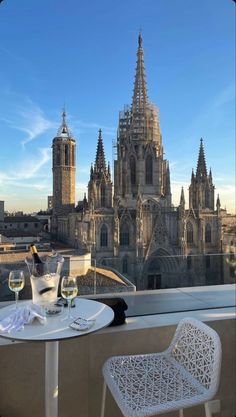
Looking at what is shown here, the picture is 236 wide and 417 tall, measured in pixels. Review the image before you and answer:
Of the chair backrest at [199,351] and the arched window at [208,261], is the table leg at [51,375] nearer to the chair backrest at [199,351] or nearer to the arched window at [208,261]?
the chair backrest at [199,351]

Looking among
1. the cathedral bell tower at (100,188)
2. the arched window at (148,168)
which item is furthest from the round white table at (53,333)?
the arched window at (148,168)

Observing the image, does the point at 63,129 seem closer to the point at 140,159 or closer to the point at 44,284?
the point at 44,284

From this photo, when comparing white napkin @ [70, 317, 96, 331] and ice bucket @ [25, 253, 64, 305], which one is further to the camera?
ice bucket @ [25, 253, 64, 305]

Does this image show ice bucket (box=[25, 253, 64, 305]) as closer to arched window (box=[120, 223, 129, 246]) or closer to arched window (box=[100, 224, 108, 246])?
arched window (box=[100, 224, 108, 246])

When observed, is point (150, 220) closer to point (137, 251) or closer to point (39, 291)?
point (137, 251)

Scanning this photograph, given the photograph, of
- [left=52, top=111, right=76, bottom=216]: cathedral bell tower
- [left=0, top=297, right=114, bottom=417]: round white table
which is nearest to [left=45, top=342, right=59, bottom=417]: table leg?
[left=0, top=297, right=114, bottom=417]: round white table
